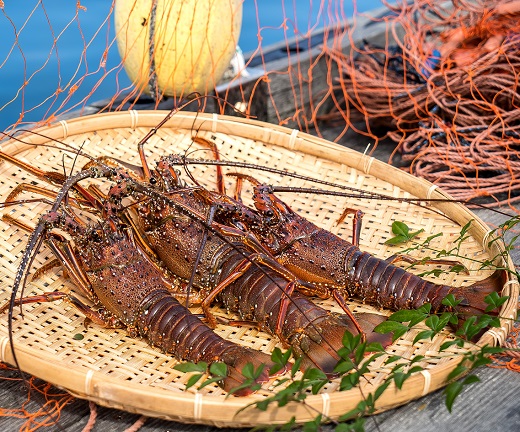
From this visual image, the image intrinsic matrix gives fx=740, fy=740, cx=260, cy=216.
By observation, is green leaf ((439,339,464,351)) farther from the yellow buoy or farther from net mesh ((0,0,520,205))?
the yellow buoy

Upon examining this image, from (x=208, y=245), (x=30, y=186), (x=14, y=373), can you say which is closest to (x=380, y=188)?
(x=208, y=245)

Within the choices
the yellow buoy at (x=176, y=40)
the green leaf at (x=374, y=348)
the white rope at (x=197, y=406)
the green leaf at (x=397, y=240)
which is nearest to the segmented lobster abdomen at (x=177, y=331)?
the white rope at (x=197, y=406)

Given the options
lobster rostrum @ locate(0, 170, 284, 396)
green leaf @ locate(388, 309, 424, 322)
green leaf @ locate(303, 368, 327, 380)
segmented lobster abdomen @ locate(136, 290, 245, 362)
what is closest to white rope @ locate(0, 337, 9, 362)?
lobster rostrum @ locate(0, 170, 284, 396)

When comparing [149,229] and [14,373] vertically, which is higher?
[149,229]

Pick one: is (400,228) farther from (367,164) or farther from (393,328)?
(393,328)

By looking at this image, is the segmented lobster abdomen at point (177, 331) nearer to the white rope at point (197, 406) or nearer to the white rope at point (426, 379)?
the white rope at point (197, 406)

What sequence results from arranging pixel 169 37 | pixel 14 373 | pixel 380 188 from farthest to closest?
1. pixel 169 37
2. pixel 380 188
3. pixel 14 373

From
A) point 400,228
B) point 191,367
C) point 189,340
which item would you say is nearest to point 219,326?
point 189,340

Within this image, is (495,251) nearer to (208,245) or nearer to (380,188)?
(380,188)
